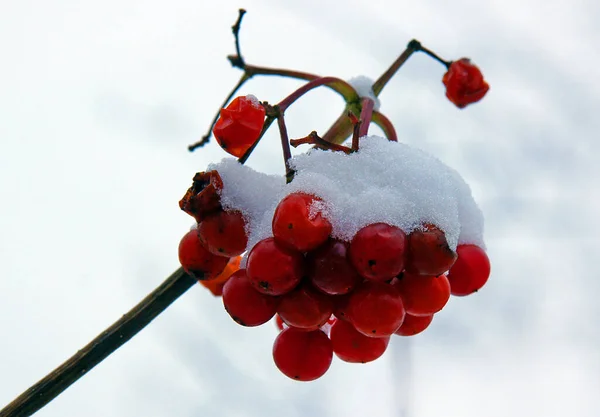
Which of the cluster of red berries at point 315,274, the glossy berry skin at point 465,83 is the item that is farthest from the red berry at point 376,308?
the glossy berry skin at point 465,83

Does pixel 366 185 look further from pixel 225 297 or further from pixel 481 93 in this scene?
pixel 481 93

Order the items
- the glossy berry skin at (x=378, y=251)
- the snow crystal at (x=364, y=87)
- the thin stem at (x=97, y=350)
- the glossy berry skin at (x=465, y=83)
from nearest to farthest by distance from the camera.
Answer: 1. the glossy berry skin at (x=378, y=251)
2. the thin stem at (x=97, y=350)
3. the snow crystal at (x=364, y=87)
4. the glossy berry skin at (x=465, y=83)

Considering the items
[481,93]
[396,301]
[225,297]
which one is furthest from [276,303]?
[481,93]

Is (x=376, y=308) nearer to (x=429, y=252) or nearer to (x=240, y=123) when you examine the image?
(x=429, y=252)

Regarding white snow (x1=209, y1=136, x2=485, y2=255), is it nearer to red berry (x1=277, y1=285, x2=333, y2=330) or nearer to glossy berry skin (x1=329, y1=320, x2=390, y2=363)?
red berry (x1=277, y1=285, x2=333, y2=330)

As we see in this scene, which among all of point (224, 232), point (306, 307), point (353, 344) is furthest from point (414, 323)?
point (224, 232)

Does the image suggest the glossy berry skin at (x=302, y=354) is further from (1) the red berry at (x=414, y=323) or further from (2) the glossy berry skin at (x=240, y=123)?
(2) the glossy berry skin at (x=240, y=123)
